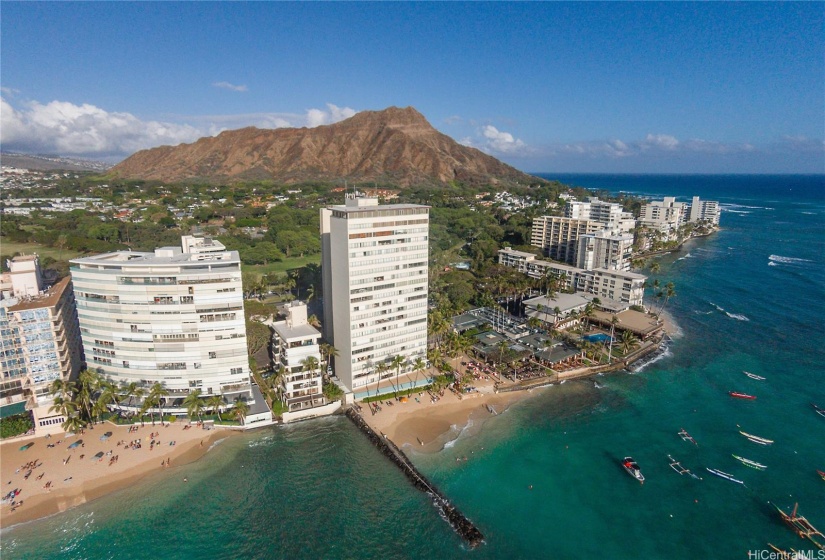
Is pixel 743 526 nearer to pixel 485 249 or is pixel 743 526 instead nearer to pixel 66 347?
pixel 66 347

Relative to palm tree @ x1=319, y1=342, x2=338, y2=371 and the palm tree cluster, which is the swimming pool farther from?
the palm tree cluster

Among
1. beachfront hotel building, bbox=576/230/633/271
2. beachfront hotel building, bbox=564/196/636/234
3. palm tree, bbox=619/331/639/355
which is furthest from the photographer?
beachfront hotel building, bbox=564/196/636/234

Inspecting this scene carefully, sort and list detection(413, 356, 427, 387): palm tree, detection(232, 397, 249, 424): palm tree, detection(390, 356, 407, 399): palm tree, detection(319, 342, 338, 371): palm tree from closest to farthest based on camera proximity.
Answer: detection(232, 397, 249, 424): palm tree
detection(319, 342, 338, 371): palm tree
detection(390, 356, 407, 399): palm tree
detection(413, 356, 427, 387): palm tree

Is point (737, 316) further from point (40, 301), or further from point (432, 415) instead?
point (40, 301)

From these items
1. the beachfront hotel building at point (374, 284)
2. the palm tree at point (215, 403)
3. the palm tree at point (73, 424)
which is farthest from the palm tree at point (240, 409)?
the palm tree at point (73, 424)

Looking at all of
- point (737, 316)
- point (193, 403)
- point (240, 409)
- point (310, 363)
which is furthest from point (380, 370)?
point (737, 316)

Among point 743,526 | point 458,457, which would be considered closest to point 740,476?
point 743,526

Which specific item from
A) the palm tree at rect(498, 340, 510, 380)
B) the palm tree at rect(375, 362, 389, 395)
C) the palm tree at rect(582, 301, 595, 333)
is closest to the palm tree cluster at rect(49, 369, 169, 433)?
the palm tree at rect(375, 362, 389, 395)
